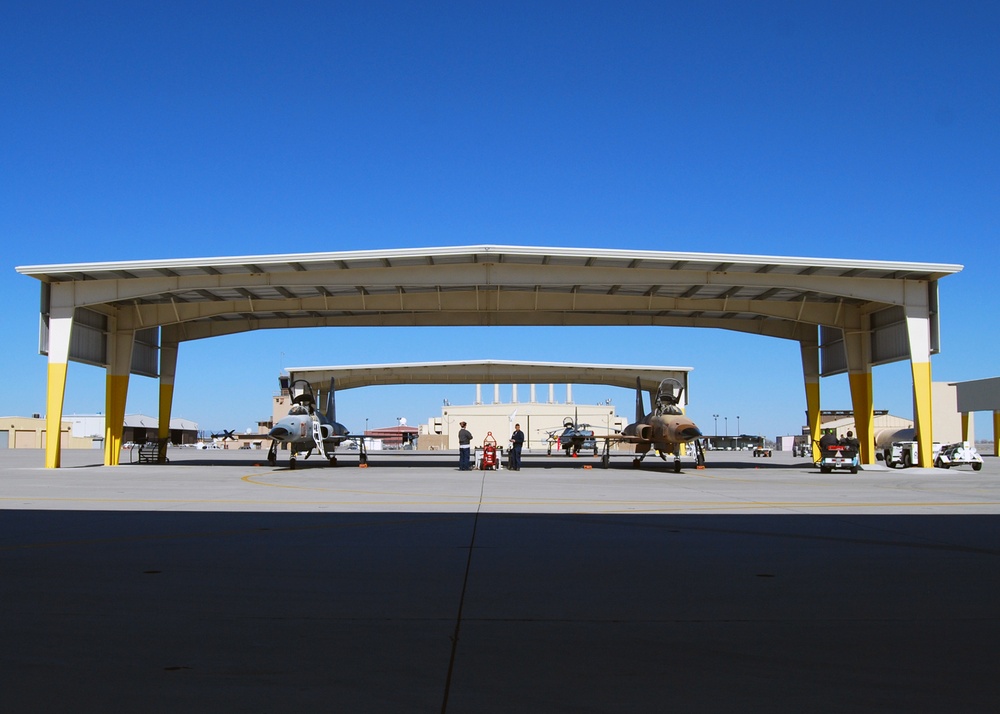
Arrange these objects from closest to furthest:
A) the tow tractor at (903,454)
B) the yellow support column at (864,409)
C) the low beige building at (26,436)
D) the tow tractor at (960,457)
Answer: the tow tractor at (903,454)
the tow tractor at (960,457)
the yellow support column at (864,409)
the low beige building at (26,436)

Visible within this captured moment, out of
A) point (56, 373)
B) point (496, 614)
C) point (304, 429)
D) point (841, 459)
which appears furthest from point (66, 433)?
point (496, 614)

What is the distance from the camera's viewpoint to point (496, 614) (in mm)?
A: 5707

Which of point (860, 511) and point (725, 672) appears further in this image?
point (860, 511)

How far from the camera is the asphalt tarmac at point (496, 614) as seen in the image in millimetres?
4004

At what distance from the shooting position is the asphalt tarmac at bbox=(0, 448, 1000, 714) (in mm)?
4004

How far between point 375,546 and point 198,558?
6.32 ft

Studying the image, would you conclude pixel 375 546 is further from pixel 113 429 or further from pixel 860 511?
pixel 113 429

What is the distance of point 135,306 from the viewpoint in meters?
36.2

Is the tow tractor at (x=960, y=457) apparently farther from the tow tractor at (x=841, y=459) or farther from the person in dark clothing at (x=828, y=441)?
the tow tractor at (x=841, y=459)

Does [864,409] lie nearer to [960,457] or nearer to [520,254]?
[960,457]

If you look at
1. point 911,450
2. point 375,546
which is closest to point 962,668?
point 375,546

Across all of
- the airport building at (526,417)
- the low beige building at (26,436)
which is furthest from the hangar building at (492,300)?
the low beige building at (26,436)

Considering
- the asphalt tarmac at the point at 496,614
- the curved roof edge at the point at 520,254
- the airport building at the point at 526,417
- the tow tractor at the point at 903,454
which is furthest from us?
the airport building at the point at 526,417

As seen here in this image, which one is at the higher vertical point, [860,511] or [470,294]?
[470,294]
